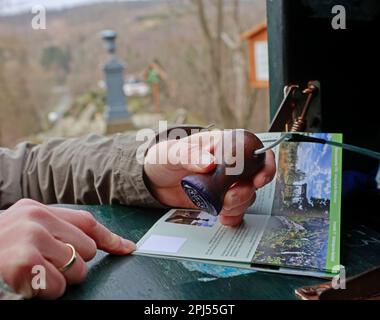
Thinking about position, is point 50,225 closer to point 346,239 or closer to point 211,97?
point 346,239

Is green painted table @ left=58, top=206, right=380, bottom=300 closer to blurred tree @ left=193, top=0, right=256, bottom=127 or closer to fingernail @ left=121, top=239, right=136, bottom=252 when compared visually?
fingernail @ left=121, top=239, right=136, bottom=252

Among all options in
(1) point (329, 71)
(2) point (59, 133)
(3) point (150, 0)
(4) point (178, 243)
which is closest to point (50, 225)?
(4) point (178, 243)

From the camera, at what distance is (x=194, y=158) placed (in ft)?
2.45

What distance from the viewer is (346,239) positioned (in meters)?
0.74

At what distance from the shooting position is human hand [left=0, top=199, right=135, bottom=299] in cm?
55

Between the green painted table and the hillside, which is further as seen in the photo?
the hillside

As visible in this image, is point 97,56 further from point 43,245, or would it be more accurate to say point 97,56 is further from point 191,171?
point 43,245

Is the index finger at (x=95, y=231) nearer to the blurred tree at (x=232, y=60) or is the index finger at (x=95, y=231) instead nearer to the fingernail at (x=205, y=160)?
the fingernail at (x=205, y=160)

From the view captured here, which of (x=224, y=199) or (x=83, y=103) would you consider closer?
(x=224, y=199)

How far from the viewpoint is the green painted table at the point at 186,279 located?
0.59 meters

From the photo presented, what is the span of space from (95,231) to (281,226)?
0.30m

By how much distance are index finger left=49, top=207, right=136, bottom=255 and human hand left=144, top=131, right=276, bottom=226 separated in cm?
16

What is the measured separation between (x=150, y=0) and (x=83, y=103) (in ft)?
4.90

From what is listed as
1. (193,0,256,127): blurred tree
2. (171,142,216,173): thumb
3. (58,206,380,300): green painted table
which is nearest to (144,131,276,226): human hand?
(171,142,216,173): thumb
